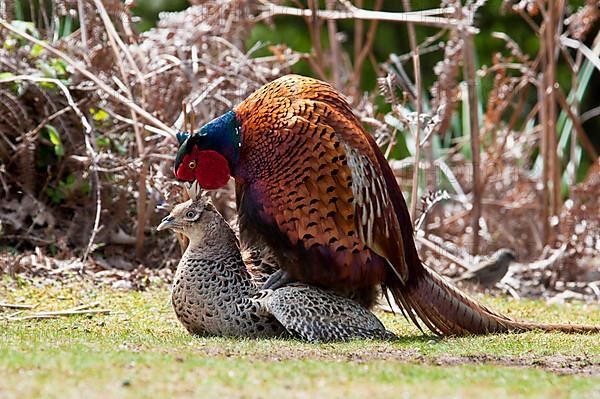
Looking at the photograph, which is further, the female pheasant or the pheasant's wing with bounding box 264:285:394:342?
the female pheasant

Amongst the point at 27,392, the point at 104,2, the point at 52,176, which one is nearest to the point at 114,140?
the point at 52,176

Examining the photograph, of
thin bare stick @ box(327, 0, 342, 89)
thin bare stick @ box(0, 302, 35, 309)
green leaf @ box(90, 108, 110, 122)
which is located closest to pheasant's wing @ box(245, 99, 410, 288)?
thin bare stick @ box(0, 302, 35, 309)

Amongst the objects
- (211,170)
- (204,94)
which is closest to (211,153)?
(211,170)

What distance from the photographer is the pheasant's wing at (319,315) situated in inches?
199

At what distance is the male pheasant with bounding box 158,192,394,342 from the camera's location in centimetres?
511

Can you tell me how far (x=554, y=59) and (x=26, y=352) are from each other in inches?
221

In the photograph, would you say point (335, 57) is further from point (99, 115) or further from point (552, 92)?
point (99, 115)

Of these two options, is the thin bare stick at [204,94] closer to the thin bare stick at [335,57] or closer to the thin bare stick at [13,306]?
the thin bare stick at [335,57]

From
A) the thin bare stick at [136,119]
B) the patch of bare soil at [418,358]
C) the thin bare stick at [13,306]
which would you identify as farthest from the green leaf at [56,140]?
the patch of bare soil at [418,358]

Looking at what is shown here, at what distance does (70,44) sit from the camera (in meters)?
8.38

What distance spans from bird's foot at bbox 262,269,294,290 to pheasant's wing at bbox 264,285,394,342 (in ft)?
0.33

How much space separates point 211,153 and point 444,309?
4.81 ft

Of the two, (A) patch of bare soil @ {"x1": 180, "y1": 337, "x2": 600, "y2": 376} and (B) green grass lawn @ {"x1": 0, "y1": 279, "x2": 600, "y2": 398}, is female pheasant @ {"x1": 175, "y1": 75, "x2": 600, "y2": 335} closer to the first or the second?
(B) green grass lawn @ {"x1": 0, "y1": 279, "x2": 600, "y2": 398}

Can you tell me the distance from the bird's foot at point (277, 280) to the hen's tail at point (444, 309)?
1.90 feet
